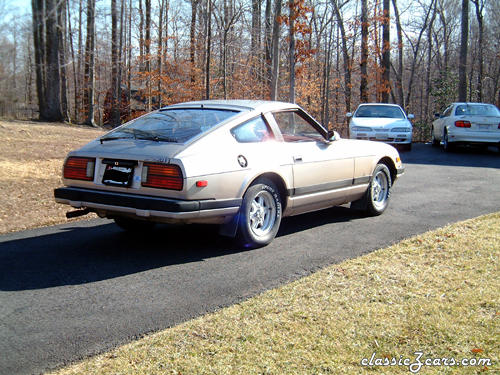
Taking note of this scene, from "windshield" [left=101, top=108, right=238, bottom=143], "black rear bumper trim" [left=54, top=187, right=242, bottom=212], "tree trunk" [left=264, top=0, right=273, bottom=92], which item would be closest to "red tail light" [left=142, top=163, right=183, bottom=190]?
"black rear bumper trim" [left=54, top=187, right=242, bottom=212]

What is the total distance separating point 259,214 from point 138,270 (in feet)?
4.90

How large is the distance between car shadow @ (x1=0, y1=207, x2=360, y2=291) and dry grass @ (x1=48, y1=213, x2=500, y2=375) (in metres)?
1.44

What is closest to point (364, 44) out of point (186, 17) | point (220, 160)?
point (186, 17)

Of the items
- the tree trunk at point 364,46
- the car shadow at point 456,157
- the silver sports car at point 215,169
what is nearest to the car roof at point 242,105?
the silver sports car at point 215,169

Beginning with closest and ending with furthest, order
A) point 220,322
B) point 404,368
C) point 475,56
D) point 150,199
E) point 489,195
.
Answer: point 404,368
point 220,322
point 150,199
point 489,195
point 475,56

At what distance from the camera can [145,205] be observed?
4832mm

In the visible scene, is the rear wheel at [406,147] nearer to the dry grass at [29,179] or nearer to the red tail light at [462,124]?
the red tail light at [462,124]

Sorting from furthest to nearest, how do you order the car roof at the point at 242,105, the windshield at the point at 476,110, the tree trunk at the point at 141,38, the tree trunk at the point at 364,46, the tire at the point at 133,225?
1. the tree trunk at the point at 141,38
2. the tree trunk at the point at 364,46
3. the windshield at the point at 476,110
4. the tire at the point at 133,225
5. the car roof at the point at 242,105

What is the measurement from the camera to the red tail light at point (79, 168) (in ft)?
17.2

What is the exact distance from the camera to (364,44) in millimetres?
27422

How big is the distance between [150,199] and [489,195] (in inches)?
265

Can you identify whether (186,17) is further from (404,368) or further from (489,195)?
(404,368)

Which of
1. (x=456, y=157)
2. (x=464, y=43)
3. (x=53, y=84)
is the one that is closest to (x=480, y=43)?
(x=464, y=43)

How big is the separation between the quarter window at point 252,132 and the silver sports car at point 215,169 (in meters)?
0.01
